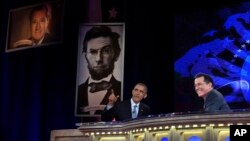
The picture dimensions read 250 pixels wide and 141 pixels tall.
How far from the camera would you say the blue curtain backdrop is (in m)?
13.4

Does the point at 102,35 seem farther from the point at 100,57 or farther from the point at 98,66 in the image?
the point at 98,66

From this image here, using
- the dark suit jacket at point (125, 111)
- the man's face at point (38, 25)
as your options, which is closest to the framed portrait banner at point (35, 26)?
the man's face at point (38, 25)

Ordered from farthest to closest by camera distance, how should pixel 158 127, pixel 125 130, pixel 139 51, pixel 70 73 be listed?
1. pixel 70 73
2. pixel 139 51
3. pixel 125 130
4. pixel 158 127

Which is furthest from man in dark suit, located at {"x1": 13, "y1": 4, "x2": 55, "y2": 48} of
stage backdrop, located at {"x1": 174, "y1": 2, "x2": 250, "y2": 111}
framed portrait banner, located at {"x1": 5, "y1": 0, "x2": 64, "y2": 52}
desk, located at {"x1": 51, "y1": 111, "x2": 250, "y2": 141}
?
desk, located at {"x1": 51, "y1": 111, "x2": 250, "y2": 141}

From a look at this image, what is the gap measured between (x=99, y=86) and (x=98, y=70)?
17.9 inches

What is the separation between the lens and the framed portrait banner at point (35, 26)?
48.1ft

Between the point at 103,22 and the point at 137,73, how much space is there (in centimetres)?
198

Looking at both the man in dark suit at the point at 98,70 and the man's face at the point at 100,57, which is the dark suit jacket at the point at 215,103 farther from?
the man's face at the point at 100,57

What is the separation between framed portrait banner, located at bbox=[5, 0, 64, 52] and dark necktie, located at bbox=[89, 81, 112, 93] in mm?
1906

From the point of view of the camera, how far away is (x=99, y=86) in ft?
44.2

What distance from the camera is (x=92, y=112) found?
43.4 ft

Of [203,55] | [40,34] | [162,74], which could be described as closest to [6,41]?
[40,34]

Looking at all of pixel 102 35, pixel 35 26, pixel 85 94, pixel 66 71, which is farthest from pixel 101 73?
pixel 35 26

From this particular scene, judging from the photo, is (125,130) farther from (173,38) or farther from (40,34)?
(40,34)
